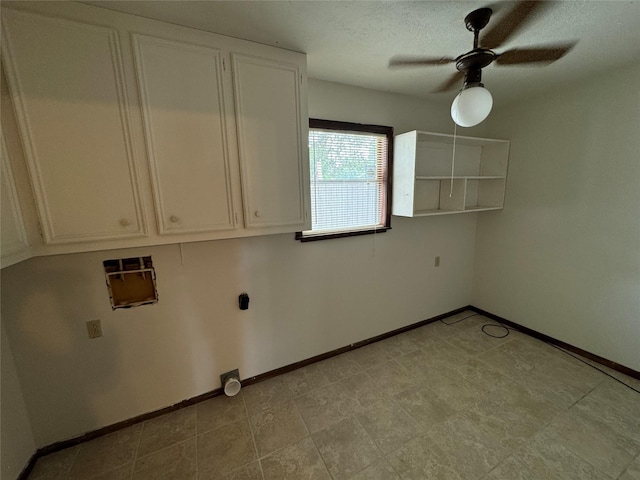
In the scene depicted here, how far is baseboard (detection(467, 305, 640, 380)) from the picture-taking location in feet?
6.93

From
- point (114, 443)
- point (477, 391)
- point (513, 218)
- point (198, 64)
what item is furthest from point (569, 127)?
point (114, 443)

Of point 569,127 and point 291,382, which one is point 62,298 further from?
point 569,127

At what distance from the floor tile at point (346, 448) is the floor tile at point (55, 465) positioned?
1.48m

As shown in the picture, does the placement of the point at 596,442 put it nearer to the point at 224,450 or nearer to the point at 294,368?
the point at 294,368

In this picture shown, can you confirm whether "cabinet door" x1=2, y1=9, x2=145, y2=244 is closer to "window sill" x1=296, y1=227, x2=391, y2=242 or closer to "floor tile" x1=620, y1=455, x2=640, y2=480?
"window sill" x1=296, y1=227, x2=391, y2=242

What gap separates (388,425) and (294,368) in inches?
35.8

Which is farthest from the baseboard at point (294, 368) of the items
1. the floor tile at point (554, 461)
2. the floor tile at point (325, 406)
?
the floor tile at point (554, 461)

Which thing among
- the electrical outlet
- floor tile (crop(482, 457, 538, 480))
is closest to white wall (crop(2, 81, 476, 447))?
the electrical outlet

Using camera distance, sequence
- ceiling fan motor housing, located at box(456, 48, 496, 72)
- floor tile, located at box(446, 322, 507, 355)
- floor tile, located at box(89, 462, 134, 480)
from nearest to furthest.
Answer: ceiling fan motor housing, located at box(456, 48, 496, 72) < floor tile, located at box(89, 462, 134, 480) < floor tile, located at box(446, 322, 507, 355)

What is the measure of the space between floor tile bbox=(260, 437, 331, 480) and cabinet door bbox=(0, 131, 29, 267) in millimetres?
1647

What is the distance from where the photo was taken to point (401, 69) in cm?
183

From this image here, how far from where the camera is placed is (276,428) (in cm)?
172

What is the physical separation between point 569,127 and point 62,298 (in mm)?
4116

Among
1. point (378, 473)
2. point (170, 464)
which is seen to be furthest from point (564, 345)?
point (170, 464)
